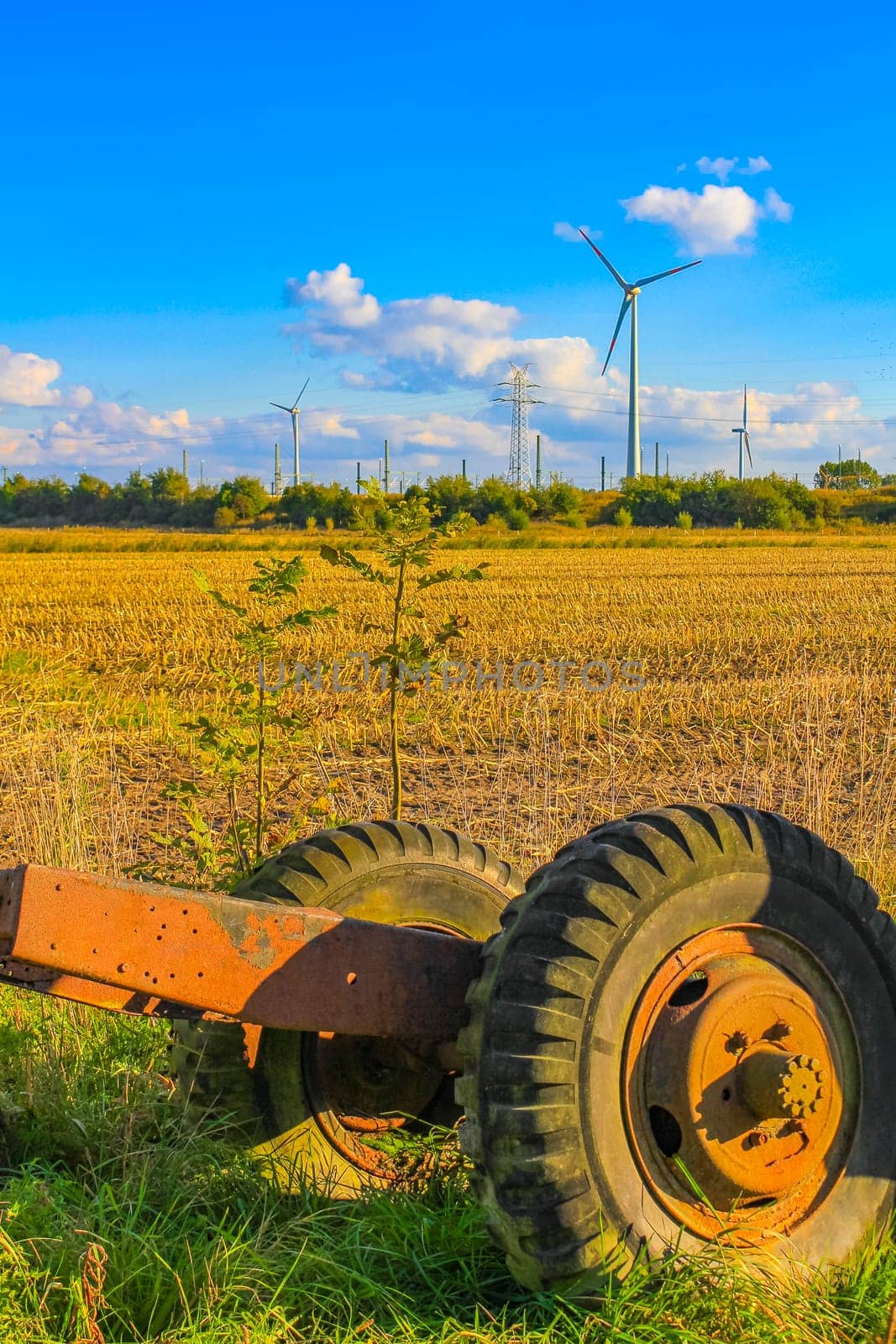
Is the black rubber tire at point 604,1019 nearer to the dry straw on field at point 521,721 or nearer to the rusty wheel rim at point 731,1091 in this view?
the rusty wheel rim at point 731,1091

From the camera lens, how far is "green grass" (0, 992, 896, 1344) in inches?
87.4

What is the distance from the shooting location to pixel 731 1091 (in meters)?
2.43

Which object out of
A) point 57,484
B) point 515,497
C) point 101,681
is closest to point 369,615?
point 101,681

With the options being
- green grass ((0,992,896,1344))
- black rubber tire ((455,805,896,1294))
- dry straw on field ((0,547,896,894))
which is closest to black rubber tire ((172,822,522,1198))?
green grass ((0,992,896,1344))

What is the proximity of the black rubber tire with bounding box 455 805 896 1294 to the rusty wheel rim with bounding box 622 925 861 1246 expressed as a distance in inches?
1.7

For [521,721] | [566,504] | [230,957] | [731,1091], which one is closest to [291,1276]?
[230,957]

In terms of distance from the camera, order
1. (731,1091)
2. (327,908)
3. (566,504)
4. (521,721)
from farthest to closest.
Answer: (566,504) → (521,721) → (327,908) → (731,1091)

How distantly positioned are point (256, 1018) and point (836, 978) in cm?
130

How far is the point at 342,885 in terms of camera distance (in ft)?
9.92

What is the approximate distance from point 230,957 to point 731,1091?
1.07m

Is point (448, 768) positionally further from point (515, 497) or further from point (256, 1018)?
point (515, 497)

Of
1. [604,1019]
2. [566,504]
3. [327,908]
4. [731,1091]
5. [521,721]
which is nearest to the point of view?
[604,1019]

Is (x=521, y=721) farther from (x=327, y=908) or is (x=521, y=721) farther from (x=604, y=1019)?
(x=604, y=1019)

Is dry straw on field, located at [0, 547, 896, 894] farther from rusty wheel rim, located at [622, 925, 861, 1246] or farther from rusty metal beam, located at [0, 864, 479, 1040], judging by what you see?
rusty wheel rim, located at [622, 925, 861, 1246]
